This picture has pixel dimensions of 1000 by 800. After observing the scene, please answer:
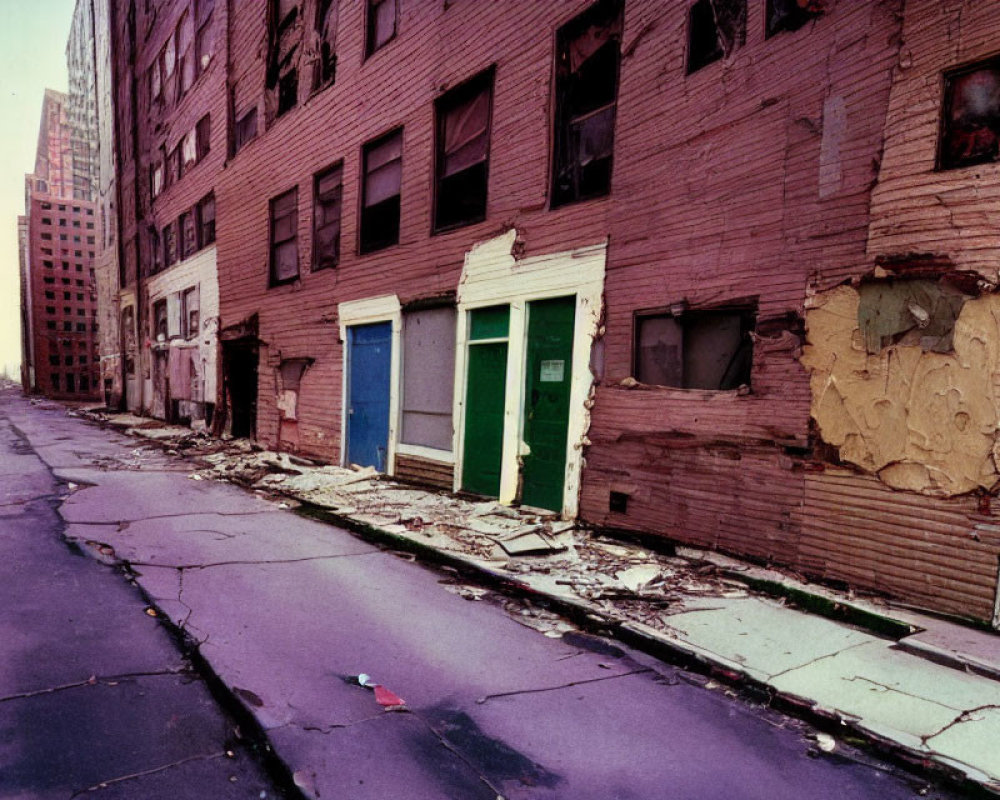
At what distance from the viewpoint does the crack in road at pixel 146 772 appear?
2302 millimetres

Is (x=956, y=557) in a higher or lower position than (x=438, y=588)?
higher

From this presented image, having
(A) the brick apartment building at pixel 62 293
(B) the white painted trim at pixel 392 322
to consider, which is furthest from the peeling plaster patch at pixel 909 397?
(A) the brick apartment building at pixel 62 293

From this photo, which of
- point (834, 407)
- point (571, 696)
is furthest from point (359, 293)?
point (571, 696)

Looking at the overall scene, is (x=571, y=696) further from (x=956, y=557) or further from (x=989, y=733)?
(x=956, y=557)

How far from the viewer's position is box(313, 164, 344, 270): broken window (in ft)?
37.8

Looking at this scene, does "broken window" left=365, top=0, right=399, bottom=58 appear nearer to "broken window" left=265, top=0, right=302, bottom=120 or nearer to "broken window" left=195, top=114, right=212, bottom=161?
"broken window" left=265, top=0, right=302, bottom=120

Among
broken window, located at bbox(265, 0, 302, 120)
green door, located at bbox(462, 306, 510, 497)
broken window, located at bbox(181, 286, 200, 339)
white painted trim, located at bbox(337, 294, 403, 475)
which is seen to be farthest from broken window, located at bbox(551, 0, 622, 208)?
broken window, located at bbox(181, 286, 200, 339)

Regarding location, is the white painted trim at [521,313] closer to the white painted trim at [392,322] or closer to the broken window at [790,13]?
the white painted trim at [392,322]

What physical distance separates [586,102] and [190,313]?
15123 millimetres

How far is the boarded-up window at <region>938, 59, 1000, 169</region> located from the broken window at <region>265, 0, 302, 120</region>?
39.1ft

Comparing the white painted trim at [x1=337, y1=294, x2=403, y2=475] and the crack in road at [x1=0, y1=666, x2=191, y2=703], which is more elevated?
the white painted trim at [x1=337, y1=294, x2=403, y2=475]

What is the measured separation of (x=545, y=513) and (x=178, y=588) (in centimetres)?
422

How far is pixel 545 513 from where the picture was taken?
296 inches

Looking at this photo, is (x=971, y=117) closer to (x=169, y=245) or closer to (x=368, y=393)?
(x=368, y=393)
